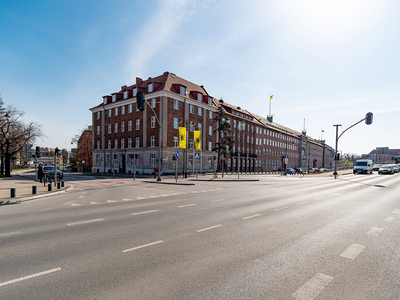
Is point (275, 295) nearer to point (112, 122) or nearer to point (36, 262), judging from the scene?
point (36, 262)

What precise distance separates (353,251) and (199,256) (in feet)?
11.1

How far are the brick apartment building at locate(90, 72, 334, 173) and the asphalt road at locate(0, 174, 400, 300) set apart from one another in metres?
24.1

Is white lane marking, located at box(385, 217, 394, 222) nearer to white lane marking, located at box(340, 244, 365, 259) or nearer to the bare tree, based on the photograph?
white lane marking, located at box(340, 244, 365, 259)

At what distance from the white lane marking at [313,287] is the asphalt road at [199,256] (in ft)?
0.05

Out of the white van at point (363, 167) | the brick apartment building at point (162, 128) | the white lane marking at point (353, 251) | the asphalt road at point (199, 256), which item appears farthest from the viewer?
the white van at point (363, 167)

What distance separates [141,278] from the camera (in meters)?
3.63

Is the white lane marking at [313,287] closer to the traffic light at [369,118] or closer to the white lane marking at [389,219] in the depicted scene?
the white lane marking at [389,219]

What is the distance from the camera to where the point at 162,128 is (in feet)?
131

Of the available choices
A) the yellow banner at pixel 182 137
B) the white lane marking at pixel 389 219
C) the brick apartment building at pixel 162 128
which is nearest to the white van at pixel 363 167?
the brick apartment building at pixel 162 128

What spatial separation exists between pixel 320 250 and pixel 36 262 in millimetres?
5764

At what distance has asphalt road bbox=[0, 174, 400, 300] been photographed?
11.0 feet

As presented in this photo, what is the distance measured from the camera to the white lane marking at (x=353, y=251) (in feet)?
15.4

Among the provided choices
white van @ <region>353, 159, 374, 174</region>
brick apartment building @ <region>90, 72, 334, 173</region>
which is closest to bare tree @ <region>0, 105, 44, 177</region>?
brick apartment building @ <region>90, 72, 334, 173</region>

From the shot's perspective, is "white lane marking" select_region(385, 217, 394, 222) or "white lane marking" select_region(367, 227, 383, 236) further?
"white lane marking" select_region(385, 217, 394, 222)
